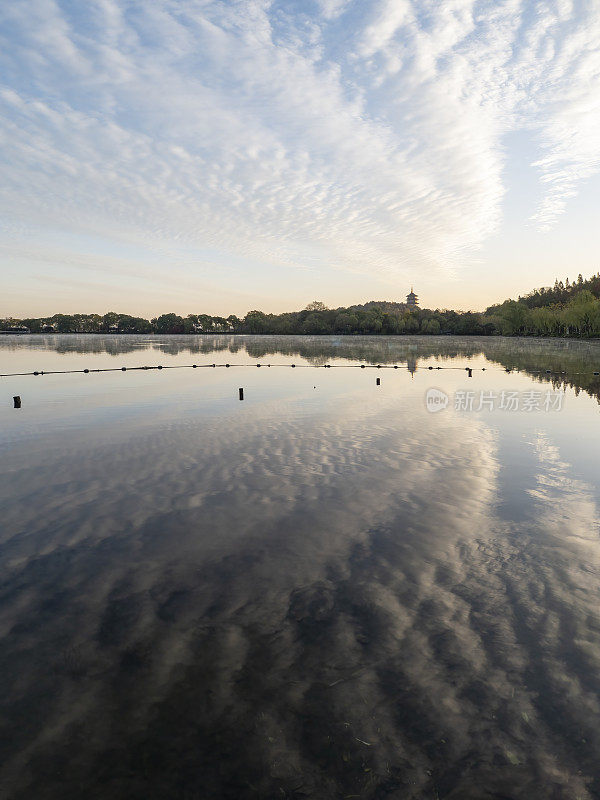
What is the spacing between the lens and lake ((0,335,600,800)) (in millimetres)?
5207

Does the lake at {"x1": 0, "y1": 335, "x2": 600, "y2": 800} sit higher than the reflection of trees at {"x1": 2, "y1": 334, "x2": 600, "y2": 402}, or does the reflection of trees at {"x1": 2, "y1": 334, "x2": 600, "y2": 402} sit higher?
the reflection of trees at {"x1": 2, "y1": 334, "x2": 600, "y2": 402}

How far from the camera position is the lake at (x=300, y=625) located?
205 inches

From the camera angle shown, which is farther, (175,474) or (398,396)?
(398,396)

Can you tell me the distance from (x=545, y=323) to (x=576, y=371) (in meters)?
138

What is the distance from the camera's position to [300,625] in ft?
24.8

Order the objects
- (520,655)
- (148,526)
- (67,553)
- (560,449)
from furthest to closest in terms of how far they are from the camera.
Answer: (560,449) < (148,526) < (67,553) < (520,655)

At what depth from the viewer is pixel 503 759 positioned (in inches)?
207

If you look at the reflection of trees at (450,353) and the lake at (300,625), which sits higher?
the reflection of trees at (450,353)

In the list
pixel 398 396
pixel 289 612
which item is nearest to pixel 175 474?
pixel 289 612

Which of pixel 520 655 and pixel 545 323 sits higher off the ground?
pixel 545 323

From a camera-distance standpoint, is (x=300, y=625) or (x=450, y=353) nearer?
(x=300, y=625)

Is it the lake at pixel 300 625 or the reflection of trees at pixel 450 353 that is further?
the reflection of trees at pixel 450 353

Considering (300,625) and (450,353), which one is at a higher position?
(450,353)

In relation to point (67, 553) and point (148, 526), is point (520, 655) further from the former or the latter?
point (67, 553)
